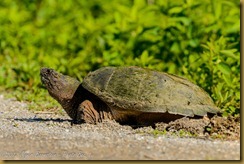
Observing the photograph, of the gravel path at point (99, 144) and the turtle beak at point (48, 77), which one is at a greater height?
the turtle beak at point (48, 77)

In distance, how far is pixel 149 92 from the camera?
6.43 metres

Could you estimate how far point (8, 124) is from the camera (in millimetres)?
6652

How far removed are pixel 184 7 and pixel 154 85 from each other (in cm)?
297

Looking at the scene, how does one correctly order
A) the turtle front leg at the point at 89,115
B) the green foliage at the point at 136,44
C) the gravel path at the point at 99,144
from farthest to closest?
the green foliage at the point at 136,44
the turtle front leg at the point at 89,115
the gravel path at the point at 99,144

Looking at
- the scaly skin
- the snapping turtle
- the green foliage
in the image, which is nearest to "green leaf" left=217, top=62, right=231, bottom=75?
the green foliage

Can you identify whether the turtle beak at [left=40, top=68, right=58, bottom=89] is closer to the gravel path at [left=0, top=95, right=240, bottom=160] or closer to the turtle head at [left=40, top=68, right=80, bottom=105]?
the turtle head at [left=40, top=68, right=80, bottom=105]

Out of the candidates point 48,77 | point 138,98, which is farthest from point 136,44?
point 138,98

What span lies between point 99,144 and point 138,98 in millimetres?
940

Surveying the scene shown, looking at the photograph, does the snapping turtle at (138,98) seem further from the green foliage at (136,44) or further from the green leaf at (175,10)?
the green leaf at (175,10)

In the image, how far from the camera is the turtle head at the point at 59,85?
6.91 m

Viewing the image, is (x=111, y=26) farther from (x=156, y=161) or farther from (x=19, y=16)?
(x=156, y=161)

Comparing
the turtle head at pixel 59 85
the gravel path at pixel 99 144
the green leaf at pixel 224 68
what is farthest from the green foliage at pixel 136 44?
the gravel path at pixel 99 144

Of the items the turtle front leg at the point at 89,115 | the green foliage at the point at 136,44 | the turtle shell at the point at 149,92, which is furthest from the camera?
the green foliage at the point at 136,44

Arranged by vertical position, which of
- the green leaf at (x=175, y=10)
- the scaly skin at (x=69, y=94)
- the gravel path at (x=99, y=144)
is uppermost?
the green leaf at (x=175, y=10)
